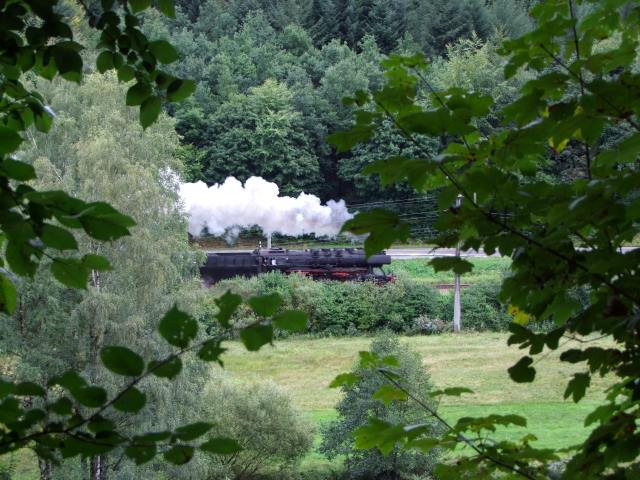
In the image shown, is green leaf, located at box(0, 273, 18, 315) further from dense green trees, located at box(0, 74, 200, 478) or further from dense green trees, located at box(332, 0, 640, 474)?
dense green trees, located at box(0, 74, 200, 478)

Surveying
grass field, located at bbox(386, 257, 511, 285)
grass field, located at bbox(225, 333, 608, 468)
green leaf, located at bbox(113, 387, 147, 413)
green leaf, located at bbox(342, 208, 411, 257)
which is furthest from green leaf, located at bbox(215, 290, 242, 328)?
grass field, located at bbox(386, 257, 511, 285)

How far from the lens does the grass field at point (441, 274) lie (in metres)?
20.4

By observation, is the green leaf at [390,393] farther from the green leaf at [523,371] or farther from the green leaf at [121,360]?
the green leaf at [121,360]

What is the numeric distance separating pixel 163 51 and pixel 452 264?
0.52 meters

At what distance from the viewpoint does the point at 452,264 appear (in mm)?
1096

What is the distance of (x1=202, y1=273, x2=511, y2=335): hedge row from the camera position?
18.3 meters

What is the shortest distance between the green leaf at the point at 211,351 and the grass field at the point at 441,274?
1904 centimetres

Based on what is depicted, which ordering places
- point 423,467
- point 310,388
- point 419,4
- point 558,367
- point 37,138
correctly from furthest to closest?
1. point 419,4
2. point 558,367
3. point 310,388
4. point 37,138
5. point 423,467

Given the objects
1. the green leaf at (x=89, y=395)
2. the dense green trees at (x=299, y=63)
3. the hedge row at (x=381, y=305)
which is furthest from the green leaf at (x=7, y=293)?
the dense green trees at (x=299, y=63)

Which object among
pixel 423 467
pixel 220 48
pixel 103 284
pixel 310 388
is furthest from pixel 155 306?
pixel 220 48

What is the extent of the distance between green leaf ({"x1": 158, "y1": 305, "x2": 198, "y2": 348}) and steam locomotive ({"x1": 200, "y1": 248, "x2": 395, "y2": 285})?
782 inches

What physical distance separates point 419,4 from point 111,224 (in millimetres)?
37228

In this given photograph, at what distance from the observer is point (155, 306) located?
10336mm

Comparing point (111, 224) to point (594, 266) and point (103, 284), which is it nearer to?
point (594, 266)
